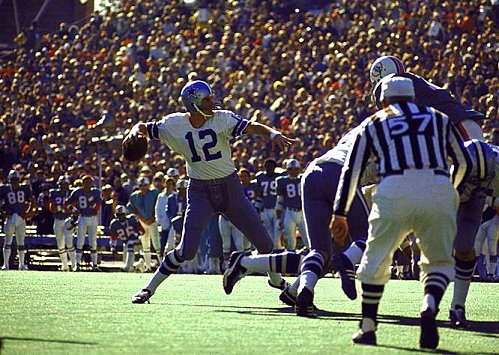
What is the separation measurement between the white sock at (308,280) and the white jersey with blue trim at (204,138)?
186cm

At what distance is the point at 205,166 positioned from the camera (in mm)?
11398

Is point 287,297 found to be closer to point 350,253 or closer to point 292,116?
point 350,253

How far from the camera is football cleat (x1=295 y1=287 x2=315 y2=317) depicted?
980 cm

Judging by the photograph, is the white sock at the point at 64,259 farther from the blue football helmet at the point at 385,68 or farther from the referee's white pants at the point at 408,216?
the referee's white pants at the point at 408,216

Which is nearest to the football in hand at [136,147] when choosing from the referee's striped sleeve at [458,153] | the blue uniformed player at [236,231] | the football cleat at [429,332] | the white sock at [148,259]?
the referee's striped sleeve at [458,153]

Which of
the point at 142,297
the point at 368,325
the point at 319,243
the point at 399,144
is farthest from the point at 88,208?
the point at 399,144

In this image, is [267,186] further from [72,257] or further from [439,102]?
[439,102]

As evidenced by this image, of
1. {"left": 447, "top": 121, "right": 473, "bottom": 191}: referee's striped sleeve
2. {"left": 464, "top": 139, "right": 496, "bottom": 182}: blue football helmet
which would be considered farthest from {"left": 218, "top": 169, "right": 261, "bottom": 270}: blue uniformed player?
{"left": 447, "top": 121, "right": 473, "bottom": 191}: referee's striped sleeve

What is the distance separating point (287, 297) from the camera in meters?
10.9

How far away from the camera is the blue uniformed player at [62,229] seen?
2439 centimetres

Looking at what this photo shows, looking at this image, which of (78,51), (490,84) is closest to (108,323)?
(490,84)

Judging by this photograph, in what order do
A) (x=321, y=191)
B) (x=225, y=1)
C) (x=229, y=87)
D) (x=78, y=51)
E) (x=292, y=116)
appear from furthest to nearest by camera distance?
(x=78, y=51) → (x=225, y=1) → (x=229, y=87) → (x=292, y=116) → (x=321, y=191)

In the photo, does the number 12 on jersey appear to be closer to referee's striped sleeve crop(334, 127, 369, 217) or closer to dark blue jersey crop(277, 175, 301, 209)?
referee's striped sleeve crop(334, 127, 369, 217)

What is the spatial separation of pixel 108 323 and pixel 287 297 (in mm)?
2347
